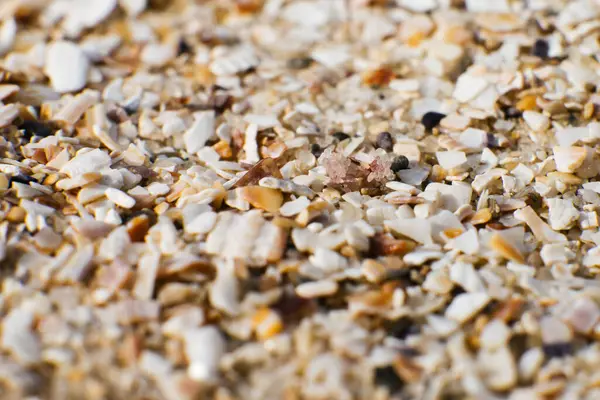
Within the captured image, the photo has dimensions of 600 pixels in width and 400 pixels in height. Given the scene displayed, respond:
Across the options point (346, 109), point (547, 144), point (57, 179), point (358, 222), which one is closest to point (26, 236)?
point (57, 179)

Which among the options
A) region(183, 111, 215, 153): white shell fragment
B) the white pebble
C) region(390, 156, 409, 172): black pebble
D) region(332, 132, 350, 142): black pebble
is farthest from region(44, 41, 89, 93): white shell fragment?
region(390, 156, 409, 172): black pebble

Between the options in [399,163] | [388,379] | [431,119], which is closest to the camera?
[388,379]

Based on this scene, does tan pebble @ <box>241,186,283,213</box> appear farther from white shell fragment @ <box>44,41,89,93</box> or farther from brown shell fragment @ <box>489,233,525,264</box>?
white shell fragment @ <box>44,41,89,93</box>

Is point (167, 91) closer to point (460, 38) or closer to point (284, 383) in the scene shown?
point (460, 38)

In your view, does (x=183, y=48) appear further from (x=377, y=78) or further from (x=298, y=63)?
(x=377, y=78)

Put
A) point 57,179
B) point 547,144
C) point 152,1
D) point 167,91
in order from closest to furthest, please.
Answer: point 57,179 → point 547,144 → point 167,91 → point 152,1

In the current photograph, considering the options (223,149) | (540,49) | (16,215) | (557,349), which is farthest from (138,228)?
(540,49)
